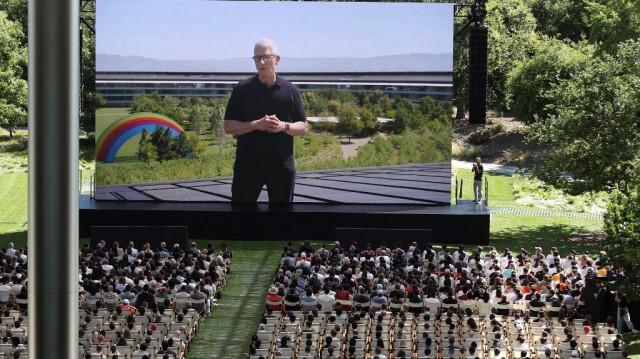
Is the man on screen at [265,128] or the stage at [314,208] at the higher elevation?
the man on screen at [265,128]

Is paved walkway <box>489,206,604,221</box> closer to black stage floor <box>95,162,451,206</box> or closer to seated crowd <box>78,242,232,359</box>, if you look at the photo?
black stage floor <box>95,162,451,206</box>

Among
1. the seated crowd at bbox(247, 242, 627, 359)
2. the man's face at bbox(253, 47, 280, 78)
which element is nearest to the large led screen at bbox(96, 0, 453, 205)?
the man's face at bbox(253, 47, 280, 78)

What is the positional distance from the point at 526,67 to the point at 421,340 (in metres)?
33.1

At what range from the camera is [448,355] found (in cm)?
1681

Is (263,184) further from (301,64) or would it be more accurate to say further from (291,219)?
(301,64)

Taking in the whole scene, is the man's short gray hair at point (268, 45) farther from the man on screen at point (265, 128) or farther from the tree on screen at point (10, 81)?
the tree on screen at point (10, 81)

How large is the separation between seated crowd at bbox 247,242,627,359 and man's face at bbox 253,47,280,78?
6213 millimetres

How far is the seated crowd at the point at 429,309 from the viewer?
17125 millimetres

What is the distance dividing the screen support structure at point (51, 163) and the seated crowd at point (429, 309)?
12.9 metres

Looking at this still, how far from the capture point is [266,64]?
28672 millimetres

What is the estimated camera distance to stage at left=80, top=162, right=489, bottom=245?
2830 centimetres

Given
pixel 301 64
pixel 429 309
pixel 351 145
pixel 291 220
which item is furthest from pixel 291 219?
pixel 429 309

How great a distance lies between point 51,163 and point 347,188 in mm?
26004

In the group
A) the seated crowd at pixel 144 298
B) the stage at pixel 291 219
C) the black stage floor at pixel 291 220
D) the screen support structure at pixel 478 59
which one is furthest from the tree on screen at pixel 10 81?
the screen support structure at pixel 478 59
